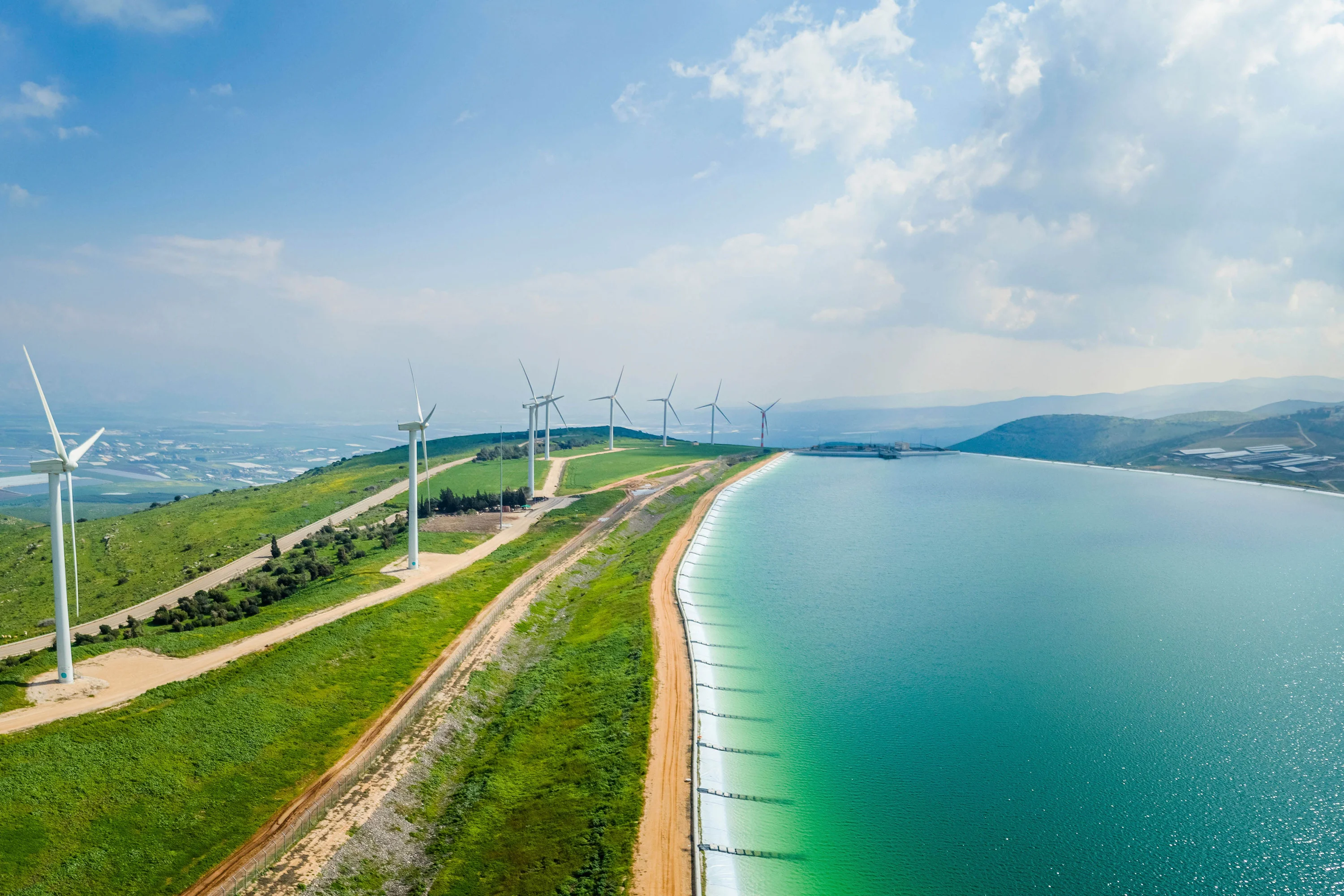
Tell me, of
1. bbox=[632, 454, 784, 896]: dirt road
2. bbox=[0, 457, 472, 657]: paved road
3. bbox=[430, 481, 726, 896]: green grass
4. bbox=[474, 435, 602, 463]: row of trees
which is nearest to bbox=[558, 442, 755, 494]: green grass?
bbox=[474, 435, 602, 463]: row of trees

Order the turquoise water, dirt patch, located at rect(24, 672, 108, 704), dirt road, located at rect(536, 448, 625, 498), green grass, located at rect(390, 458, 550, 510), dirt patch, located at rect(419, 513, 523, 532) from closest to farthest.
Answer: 1. the turquoise water
2. dirt patch, located at rect(24, 672, 108, 704)
3. dirt patch, located at rect(419, 513, 523, 532)
4. dirt road, located at rect(536, 448, 625, 498)
5. green grass, located at rect(390, 458, 550, 510)

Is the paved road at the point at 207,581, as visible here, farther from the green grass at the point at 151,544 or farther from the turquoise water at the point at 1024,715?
the turquoise water at the point at 1024,715

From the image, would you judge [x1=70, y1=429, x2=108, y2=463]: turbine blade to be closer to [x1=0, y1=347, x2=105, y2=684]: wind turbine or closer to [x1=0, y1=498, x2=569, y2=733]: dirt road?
[x1=0, y1=347, x2=105, y2=684]: wind turbine

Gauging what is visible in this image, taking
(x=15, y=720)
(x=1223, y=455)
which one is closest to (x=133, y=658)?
(x=15, y=720)

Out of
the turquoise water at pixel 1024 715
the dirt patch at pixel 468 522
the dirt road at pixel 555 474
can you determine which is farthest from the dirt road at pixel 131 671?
the dirt road at pixel 555 474

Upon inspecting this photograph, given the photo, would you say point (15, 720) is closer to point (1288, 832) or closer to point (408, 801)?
point (408, 801)

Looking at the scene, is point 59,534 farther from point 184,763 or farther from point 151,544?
point 151,544

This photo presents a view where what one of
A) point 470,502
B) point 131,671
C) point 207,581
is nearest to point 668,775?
point 131,671
